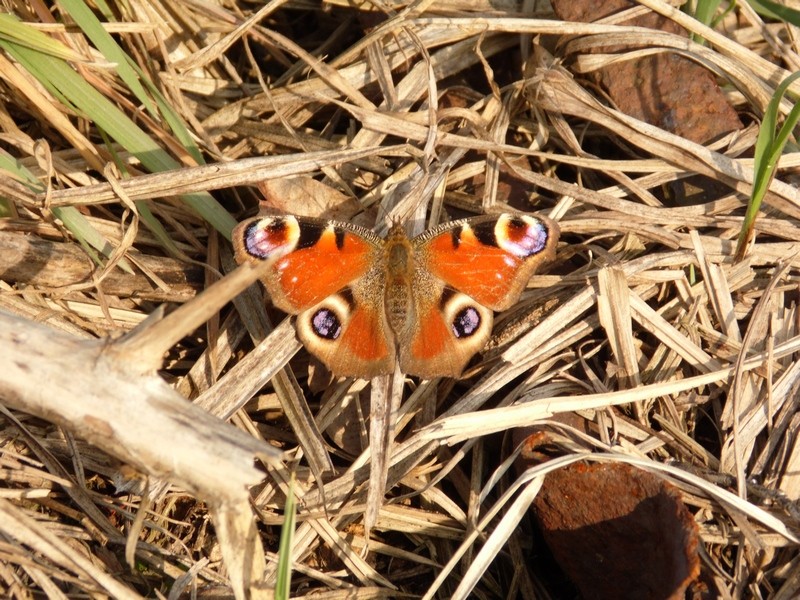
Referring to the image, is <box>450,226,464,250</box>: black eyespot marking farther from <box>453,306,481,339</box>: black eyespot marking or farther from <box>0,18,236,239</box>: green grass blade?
<box>0,18,236,239</box>: green grass blade

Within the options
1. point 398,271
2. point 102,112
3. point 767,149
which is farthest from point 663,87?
point 102,112

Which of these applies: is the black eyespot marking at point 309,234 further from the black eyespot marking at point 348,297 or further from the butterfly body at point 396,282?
the black eyespot marking at point 348,297

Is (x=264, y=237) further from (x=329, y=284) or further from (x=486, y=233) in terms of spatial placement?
(x=486, y=233)

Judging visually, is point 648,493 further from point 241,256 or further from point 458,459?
point 241,256

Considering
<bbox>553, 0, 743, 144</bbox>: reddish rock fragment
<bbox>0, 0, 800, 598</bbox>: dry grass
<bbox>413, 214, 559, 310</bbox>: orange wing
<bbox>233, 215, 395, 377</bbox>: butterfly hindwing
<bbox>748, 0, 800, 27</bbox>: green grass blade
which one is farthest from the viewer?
<bbox>553, 0, 743, 144</bbox>: reddish rock fragment

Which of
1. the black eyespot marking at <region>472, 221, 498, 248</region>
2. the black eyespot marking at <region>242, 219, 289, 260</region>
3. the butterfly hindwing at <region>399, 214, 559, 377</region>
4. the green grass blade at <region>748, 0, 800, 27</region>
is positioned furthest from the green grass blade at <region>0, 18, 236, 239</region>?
the green grass blade at <region>748, 0, 800, 27</region>

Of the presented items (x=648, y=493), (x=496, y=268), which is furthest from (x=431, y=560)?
(x=496, y=268)

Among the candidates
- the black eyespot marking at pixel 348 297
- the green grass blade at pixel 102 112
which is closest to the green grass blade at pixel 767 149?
the black eyespot marking at pixel 348 297
